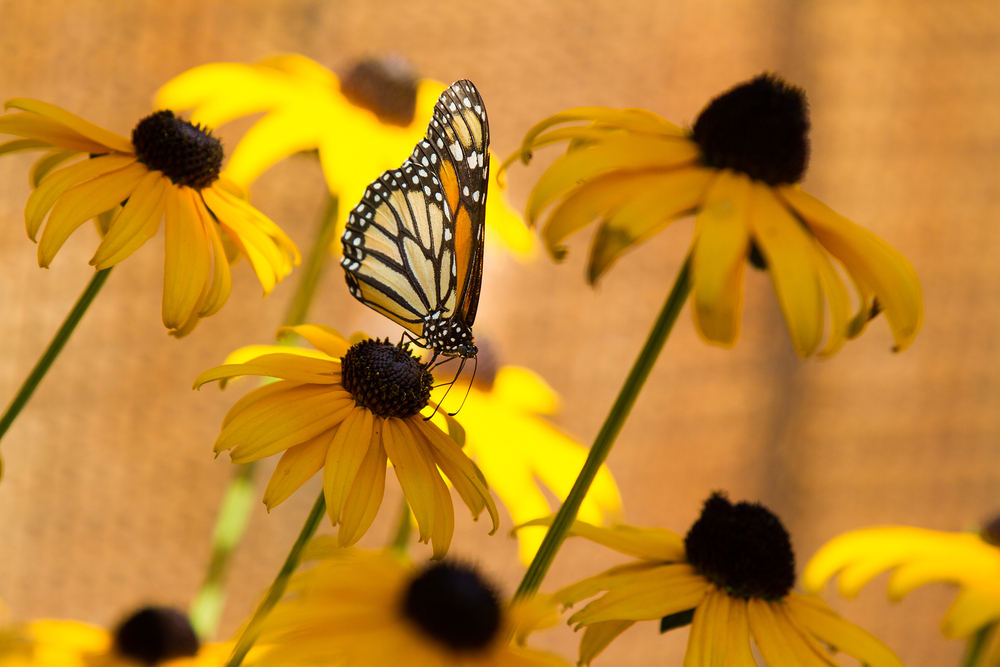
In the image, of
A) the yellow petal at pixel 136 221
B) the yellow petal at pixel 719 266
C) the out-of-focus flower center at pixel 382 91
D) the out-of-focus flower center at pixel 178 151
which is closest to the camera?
the yellow petal at pixel 719 266

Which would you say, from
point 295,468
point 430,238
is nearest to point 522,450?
point 430,238

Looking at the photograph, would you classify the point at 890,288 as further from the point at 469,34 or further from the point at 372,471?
the point at 469,34

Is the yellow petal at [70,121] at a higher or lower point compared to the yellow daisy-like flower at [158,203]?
higher

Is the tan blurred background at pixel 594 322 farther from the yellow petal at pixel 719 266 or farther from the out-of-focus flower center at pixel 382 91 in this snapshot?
the yellow petal at pixel 719 266

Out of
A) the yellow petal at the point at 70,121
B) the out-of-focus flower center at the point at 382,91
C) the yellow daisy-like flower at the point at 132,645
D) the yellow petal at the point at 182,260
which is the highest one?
the out-of-focus flower center at the point at 382,91

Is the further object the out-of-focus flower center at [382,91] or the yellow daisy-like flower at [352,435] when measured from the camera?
the out-of-focus flower center at [382,91]

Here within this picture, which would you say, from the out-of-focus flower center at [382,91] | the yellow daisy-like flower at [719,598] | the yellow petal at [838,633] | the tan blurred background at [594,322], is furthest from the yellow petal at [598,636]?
the tan blurred background at [594,322]

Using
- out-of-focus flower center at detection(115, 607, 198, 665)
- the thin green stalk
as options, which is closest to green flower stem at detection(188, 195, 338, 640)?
out-of-focus flower center at detection(115, 607, 198, 665)
